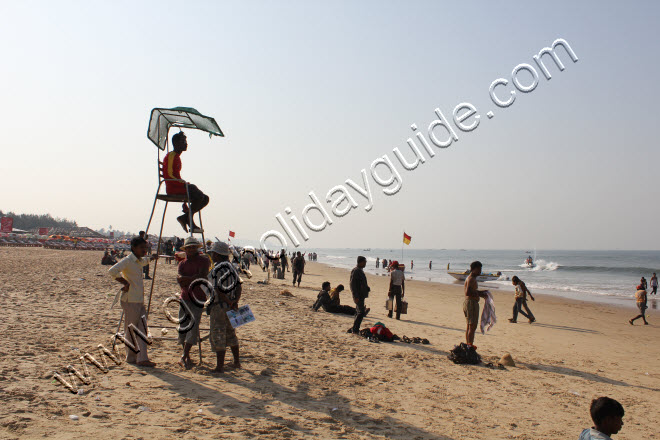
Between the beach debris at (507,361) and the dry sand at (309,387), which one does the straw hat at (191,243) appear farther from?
the beach debris at (507,361)

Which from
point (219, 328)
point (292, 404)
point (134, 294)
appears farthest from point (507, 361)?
point (134, 294)

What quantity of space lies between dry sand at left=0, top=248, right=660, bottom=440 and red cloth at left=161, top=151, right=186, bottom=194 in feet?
8.32

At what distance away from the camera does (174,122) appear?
732 centimetres

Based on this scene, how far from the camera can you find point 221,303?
5828 millimetres

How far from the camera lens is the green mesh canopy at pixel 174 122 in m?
6.76

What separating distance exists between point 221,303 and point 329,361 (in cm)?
231

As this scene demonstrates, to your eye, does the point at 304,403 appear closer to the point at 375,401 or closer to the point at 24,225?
the point at 375,401

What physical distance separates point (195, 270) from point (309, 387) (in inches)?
87.6

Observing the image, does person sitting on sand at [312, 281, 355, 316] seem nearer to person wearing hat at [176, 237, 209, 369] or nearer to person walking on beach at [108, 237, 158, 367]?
person wearing hat at [176, 237, 209, 369]

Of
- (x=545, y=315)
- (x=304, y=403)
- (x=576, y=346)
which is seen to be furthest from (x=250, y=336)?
(x=545, y=315)

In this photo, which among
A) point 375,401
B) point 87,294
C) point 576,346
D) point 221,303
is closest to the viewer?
point 375,401

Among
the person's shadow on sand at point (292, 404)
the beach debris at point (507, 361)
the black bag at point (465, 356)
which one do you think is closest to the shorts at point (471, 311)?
the black bag at point (465, 356)

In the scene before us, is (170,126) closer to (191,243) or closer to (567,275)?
(191,243)

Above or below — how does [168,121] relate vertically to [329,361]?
above
